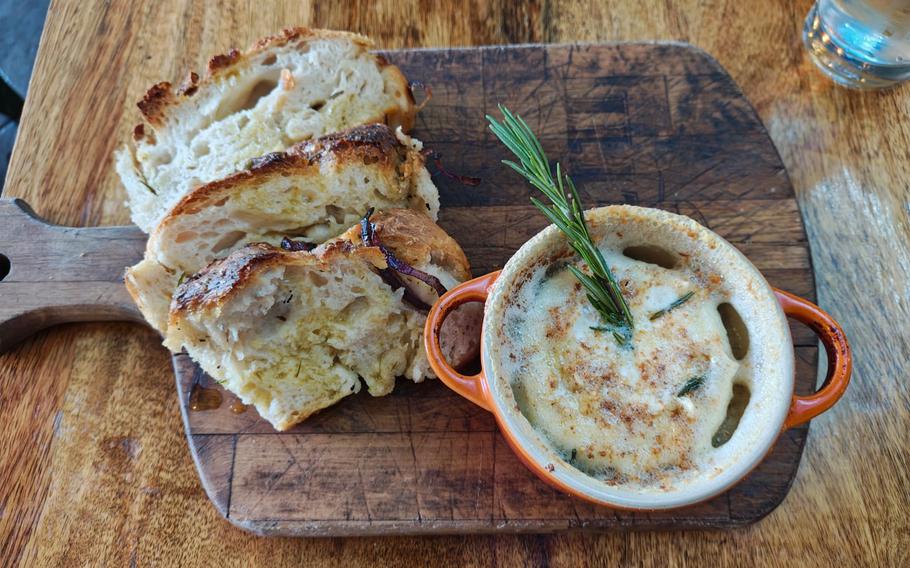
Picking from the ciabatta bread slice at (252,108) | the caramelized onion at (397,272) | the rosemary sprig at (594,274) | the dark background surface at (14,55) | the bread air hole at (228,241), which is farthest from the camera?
the dark background surface at (14,55)

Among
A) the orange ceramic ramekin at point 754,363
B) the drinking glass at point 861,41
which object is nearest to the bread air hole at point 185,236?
the orange ceramic ramekin at point 754,363

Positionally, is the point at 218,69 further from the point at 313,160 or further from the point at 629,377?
the point at 629,377

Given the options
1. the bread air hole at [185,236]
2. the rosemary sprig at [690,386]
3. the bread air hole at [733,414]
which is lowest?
the bread air hole at [733,414]

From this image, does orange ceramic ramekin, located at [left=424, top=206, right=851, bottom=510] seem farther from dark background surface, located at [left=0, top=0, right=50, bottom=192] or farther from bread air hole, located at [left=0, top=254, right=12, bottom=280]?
dark background surface, located at [left=0, top=0, right=50, bottom=192]

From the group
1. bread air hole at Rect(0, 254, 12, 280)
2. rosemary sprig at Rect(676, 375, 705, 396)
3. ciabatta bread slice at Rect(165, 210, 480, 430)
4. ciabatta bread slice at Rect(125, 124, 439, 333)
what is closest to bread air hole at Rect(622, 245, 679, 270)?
rosemary sprig at Rect(676, 375, 705, 396)

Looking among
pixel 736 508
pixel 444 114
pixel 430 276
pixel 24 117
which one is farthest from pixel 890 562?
pixel 24 117

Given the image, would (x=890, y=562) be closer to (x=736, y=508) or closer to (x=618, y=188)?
(x=736, y=508)

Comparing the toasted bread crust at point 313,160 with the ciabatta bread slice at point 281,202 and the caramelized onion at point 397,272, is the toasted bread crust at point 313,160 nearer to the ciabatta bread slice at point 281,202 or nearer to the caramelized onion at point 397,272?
the ciabatta bread slice at point 281,202

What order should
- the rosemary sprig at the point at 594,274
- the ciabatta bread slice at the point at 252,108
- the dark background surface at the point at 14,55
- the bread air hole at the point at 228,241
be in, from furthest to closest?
1. the dark background surface at the point at 14,55
2. the ciabatta bread slice at the point at 252,108
3. the bread air hole at the point at 228,241
4. the rosemary sprig at the point at 594,274
